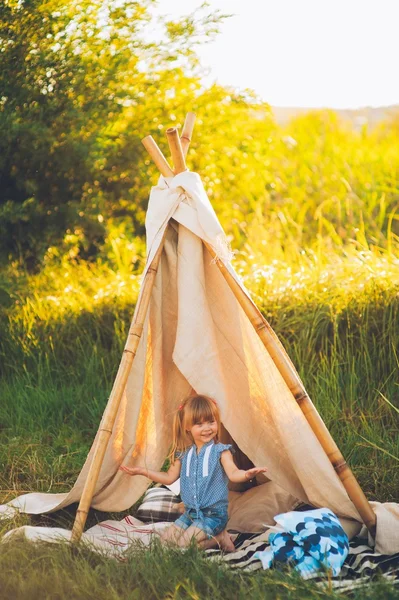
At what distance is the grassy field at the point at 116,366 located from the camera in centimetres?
289

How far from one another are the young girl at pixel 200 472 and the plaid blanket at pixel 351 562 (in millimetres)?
112

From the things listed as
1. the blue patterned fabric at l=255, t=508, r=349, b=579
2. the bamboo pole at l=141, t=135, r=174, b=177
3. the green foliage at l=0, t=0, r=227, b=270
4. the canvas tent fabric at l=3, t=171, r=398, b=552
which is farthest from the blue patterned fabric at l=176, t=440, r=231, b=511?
the green foliage at l=0, t=0, r=227, b=270

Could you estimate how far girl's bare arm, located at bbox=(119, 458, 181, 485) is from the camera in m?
3.53

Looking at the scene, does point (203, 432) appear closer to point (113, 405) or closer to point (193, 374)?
point (193, 374)

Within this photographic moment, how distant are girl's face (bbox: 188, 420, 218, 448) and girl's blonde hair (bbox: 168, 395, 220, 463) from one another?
0.02m

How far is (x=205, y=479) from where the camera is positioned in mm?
3461

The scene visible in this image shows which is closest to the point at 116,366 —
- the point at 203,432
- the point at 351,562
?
the point at 203,432

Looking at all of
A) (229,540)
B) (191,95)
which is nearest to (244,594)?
(229,540)

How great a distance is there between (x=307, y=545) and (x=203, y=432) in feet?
2.31

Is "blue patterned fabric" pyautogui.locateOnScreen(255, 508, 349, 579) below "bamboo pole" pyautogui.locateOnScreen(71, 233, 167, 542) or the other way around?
below

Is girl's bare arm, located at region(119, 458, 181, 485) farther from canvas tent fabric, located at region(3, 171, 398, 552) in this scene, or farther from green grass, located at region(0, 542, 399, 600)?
green grass, located at region(0, 542, 399, 600)

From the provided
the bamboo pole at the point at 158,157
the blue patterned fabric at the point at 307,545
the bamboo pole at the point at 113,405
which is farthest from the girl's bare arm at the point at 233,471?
the bamboo pole at the point at 158,157

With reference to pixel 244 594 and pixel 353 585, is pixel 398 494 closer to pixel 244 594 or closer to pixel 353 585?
pixel 353 585

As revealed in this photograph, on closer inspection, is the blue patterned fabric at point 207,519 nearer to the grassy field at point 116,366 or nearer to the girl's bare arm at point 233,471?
the girl's bare arm at point 233,471
